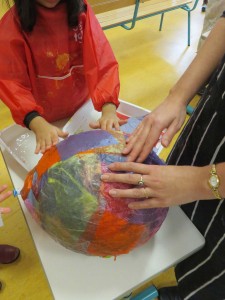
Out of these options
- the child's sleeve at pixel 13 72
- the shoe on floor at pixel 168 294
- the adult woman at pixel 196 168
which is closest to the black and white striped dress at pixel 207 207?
the adult woman at pixel 196 168

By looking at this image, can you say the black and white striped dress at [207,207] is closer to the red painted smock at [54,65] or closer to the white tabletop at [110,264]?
the white tabletop at [110,264]

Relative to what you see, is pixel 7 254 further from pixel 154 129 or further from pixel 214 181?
pixel 214 181

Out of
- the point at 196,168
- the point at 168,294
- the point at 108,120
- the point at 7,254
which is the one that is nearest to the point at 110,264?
the point at 196,168

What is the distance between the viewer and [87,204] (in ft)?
1.94

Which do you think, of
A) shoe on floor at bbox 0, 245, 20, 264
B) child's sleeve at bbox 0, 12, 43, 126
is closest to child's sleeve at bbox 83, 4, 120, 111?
child's sleeve at bbox 0, 12, 43, 126

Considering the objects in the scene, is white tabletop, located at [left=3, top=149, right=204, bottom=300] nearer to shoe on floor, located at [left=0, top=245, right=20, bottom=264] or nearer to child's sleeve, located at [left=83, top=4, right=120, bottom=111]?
child's sleeve, located at [left=83, top=4, right=120, bottom=111]

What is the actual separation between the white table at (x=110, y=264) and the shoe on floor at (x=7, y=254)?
25.2 inches

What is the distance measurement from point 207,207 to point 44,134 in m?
0.51

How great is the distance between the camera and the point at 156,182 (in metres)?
0.60

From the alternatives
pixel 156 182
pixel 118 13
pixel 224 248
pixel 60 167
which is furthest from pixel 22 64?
pixel 118 13

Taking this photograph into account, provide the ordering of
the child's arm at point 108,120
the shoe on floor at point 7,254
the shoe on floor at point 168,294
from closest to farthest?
the child's arm at point 108,120
the shoe on floor at point 168,294
the shoe on floor at point 7,254

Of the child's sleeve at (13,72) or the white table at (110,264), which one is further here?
the child's sleeve at (13,72)

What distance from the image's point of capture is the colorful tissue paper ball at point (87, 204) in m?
0.60

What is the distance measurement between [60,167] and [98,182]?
88 mm
